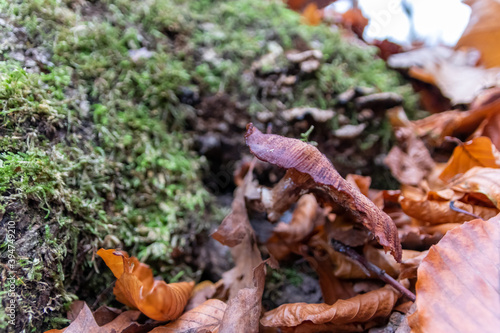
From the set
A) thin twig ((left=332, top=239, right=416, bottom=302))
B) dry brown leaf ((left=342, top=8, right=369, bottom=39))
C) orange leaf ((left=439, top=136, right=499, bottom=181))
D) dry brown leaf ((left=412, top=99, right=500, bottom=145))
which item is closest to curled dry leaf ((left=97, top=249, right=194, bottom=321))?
thin twig ((left=332, top=239, right=416, bottom=302))

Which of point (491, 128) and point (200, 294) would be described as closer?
point (200, 294)

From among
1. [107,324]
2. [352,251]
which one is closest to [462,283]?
[352,251]

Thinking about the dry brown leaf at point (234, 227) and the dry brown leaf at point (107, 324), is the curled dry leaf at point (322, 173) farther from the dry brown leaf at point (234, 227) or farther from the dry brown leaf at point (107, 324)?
the dry brown leaf at point (107, 324)

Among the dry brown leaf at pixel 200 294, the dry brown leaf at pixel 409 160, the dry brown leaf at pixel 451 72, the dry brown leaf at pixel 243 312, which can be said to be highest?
the dry brown leaf at pixel 451 72

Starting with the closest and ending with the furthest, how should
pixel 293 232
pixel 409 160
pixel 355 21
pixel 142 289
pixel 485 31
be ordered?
pixel 142 289
pixel 293 232
pixel 409 160
pixel 485 31
pixel 355 21

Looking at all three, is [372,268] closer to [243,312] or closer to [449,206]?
[449,206]

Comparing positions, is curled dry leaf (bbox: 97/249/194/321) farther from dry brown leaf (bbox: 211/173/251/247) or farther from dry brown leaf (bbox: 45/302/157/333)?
dry brown leaf (bbox: 211/173/251/247)

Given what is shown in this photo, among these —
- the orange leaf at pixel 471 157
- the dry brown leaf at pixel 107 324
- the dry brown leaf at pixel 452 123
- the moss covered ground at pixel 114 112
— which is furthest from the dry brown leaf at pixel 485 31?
the dry brown leaf at pixel 107 324
